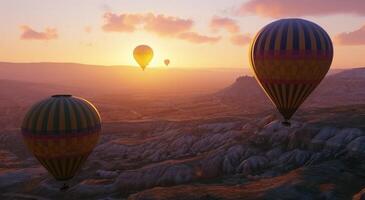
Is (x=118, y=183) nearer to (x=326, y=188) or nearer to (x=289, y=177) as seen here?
(x=289, y=177)

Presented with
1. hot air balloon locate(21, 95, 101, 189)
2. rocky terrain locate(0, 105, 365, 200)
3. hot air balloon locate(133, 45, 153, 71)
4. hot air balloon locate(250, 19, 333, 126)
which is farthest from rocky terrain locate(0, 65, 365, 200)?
hot air balloon locate(133, 45, 153, 71)

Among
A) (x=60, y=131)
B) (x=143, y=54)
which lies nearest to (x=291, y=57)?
(x=60, y=131)

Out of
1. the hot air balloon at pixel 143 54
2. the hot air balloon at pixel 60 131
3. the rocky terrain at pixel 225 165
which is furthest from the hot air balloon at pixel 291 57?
the hot air balloon at pixel 143 54

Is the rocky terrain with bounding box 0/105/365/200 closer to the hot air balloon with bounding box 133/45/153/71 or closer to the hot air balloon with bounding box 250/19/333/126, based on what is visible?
the hot air balloon with bounding box 250/19/333/126

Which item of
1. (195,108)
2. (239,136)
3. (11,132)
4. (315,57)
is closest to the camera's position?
(315,57)

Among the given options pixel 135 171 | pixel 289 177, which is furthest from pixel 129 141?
pixel 289 177

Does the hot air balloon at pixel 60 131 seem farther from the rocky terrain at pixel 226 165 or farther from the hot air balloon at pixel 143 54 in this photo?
the hot air balloon at pixel 143 54

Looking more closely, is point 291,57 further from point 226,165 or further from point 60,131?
point 226,165
